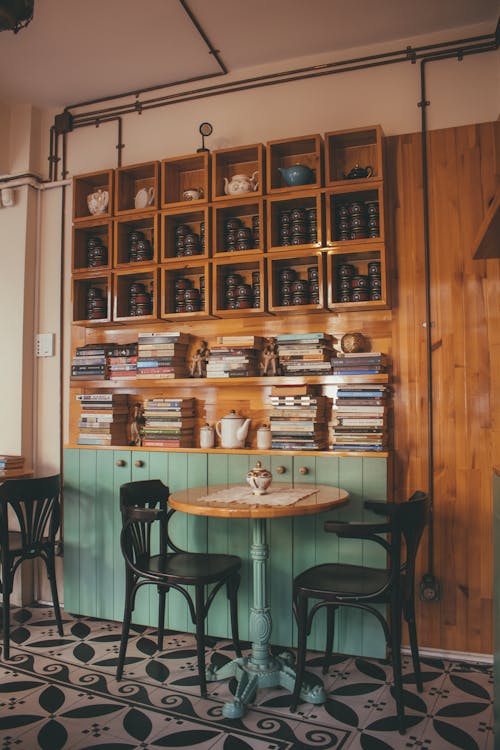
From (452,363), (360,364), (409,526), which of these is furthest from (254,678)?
(452,363)

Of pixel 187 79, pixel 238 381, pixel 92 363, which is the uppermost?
pixel 187 79

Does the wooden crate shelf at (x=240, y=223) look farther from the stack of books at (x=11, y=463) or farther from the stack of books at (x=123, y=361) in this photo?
the stack of books at (x=11, y=463)

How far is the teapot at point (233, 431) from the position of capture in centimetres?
368

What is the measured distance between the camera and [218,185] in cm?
384

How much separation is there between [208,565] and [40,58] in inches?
133

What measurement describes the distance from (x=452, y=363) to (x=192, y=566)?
183 cm

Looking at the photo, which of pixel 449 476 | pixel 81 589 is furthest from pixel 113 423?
pixel 449 476

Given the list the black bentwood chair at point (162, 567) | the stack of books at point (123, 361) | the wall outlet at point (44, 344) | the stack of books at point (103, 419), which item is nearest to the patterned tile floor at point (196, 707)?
the black bentwood chair at point (162, 567)

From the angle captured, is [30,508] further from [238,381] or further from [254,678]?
[254,678]

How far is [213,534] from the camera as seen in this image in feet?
11.8

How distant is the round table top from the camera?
2594 mm

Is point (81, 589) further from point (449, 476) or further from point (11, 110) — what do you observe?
point (11, 110)

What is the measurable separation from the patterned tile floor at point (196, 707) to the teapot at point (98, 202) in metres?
2.81

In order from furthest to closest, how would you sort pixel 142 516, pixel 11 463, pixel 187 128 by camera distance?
pixel 187 128, pixel 11 463, pixel 142 516
